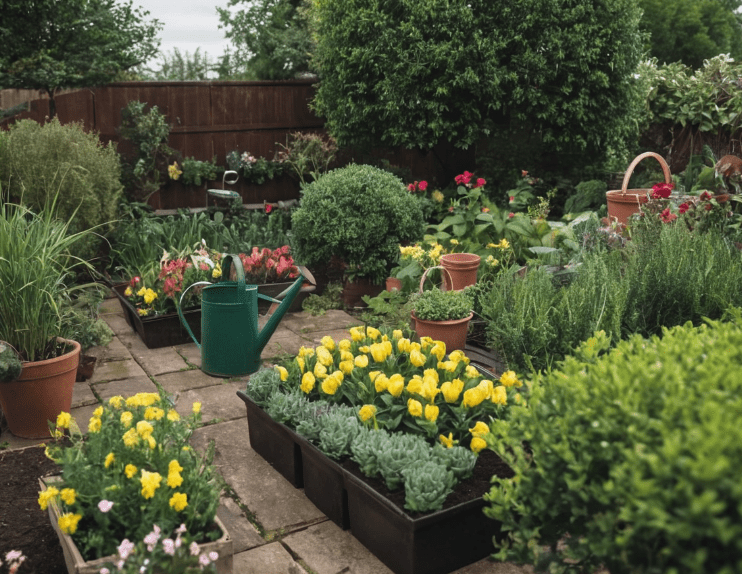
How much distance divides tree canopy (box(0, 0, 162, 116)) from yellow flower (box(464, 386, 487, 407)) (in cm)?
625

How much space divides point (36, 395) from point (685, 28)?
91.5ft

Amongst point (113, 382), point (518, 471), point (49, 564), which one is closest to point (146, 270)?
point (113, 382)

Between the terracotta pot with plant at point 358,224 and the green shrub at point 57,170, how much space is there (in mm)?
1653

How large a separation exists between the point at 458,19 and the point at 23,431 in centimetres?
524

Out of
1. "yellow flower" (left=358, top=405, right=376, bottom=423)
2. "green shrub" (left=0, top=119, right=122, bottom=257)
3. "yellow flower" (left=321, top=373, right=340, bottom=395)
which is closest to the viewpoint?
"yellow flower" (left=358, top=405, right=376, bottom=423)

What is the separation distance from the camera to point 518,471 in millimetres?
1737

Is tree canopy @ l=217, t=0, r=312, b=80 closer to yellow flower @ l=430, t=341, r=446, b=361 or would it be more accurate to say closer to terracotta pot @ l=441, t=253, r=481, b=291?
terracotta pot @ l=441, t=253, r=481, b=291

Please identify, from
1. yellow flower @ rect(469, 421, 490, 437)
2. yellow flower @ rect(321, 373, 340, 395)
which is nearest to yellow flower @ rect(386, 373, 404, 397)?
yellow flower @ rect(321, 373, 340, 395)

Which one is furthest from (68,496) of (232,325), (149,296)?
(149,296)

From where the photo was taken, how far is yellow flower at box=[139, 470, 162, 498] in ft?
6.60

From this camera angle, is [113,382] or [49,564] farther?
[113,382]

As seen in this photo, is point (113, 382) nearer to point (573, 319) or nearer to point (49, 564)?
point (49, 564)

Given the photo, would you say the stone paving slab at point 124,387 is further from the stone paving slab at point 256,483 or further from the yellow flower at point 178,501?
the yellow flower at point 178,501

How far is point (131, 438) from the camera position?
86.5 inches
